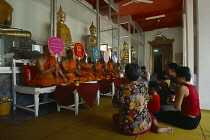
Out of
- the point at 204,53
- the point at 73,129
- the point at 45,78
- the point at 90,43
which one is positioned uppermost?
the point at 90,43

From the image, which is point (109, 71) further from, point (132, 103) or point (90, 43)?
point (132, 103)

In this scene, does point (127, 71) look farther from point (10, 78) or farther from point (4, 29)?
point (4, 29)

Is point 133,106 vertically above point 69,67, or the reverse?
point 69,67

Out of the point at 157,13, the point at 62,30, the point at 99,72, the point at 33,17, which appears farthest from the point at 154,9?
the point at 33,17

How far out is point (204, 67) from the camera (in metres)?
3.19

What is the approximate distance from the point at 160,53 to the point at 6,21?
11.3 m

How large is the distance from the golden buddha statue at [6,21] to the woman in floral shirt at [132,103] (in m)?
3.14

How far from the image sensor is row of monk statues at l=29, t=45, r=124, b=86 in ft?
9.86

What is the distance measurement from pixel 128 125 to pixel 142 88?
52cm

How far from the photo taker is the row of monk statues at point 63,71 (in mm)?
3006

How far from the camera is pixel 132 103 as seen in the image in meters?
1.75

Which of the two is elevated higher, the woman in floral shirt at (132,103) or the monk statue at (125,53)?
the monk statue at (125,53)

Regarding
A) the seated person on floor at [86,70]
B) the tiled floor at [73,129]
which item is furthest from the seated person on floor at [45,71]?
the seated person on floor at [86,70]

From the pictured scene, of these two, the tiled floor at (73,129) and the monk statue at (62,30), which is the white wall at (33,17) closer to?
the monk statue at (62,30)
